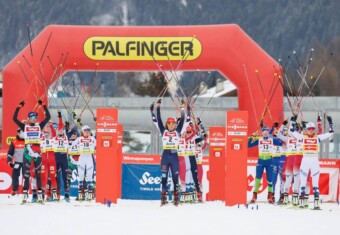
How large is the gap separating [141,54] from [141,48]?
0.57 feet

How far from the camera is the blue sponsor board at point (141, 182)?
20.0 m

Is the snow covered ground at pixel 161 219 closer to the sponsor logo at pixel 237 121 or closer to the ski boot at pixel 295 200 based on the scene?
the ski boot at pixel 295 200

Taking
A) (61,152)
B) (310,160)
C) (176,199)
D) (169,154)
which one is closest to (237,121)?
(169,154)

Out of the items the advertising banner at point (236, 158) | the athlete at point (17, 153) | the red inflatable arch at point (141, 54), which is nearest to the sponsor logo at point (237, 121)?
the advertising banner at point (236, 158)

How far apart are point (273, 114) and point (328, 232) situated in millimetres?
10354

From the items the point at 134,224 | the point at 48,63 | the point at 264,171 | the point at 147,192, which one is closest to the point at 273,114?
the point at 264,171

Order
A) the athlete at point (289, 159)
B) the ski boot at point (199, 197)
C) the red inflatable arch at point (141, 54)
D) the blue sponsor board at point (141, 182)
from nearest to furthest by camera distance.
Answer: the athlete at point (289, 159) → the ski boot at point (199, 197) → the blue sponsor board at point (141, 182) → the red inflatable arch at point (141, 54)

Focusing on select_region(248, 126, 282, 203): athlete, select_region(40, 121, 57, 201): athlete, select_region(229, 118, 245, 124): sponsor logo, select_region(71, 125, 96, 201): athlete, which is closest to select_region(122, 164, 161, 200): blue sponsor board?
select_region(71, 125, 96, 201): athlete

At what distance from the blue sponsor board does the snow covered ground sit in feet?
10.7

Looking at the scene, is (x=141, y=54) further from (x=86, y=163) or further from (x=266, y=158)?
(x=266, y=158)

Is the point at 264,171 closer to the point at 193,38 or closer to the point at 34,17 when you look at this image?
the point at 193,38

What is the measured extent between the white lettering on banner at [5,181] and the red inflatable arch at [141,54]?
4.84ft

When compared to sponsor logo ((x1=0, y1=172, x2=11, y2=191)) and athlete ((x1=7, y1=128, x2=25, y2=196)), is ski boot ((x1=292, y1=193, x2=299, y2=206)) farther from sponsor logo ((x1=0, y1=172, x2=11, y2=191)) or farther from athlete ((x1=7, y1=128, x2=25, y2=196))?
Answer: sponsor logo ((x1=0, y1=172, x2=11, y2=191))

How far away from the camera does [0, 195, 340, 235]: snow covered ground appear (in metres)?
11.8
